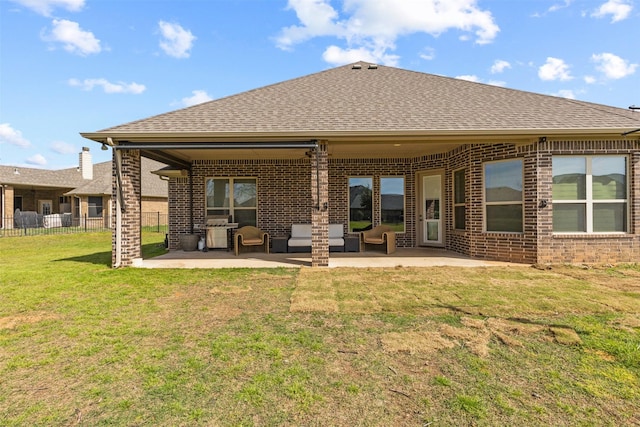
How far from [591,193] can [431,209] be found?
13.7 ft

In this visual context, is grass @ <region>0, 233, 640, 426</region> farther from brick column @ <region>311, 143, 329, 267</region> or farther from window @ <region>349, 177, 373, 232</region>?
window @ <region>349, 177, 373, 232</region>

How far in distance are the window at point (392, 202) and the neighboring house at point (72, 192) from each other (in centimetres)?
1800

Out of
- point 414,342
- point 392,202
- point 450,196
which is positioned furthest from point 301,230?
point 414,342

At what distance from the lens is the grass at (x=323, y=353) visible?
88.1 inches

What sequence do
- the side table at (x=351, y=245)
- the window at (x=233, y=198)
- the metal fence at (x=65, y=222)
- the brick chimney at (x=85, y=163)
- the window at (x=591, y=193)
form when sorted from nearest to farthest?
the window at (x=591, y=193) < the side table at (x=351, y=245) < the window at (x=233, y=198) < the metal fence at (x=65, y=222) < the brick chimney at (x=85, y=163)

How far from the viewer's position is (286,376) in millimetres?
2680

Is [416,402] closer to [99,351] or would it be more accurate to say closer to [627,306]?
[99,351]

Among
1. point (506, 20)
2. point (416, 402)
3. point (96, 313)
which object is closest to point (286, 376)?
point (416, 402)

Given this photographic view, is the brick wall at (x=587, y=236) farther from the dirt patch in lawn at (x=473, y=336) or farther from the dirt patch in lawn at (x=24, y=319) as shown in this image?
the dirt patch in lawn at (x=24, y=319)

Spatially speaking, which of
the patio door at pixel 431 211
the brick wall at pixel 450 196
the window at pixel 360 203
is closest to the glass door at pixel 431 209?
the patio door at pixel 431 211

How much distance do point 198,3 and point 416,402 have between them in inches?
429

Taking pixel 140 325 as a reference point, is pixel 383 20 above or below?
above

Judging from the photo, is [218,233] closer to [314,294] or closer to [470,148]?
Result: [314,294]

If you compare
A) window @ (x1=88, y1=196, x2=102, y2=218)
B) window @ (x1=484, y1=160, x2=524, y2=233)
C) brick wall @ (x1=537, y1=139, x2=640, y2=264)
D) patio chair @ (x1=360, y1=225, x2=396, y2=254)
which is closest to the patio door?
patio chair @ (x1=360, y1=225, x2=396, y2=254)
